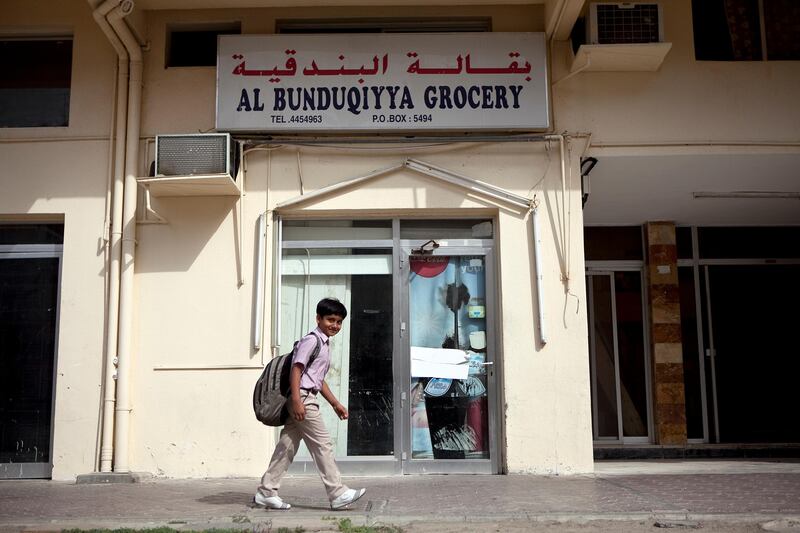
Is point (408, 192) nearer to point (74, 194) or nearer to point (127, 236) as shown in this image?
point (127, 236)

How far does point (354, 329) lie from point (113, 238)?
2.64 meters

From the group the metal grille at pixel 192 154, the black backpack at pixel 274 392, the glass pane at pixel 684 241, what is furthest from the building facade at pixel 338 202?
the glass pane at pixel 684 241

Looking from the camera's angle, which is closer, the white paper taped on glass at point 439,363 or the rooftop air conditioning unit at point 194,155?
the rooftop air conditioning unit at point 194,155

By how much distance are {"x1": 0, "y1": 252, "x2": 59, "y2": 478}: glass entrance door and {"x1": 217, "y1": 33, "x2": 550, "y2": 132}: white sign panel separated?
8.51 feet

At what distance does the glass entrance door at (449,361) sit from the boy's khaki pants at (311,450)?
2306 mm

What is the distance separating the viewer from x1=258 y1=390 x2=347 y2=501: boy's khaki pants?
6172mm

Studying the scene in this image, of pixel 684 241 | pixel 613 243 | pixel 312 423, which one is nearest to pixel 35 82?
pixel 312 423

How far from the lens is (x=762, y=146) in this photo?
28.7 ft

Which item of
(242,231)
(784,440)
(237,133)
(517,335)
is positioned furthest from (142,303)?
(784,440)

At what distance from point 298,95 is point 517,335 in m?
3.34

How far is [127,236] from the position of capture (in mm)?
8570

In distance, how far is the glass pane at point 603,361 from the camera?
1144 centimetres

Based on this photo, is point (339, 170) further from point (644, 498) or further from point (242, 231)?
point (644, 498)

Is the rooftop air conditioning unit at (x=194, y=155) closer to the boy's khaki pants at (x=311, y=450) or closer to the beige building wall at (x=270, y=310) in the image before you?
the beige building wall at (x=270, y=310)
